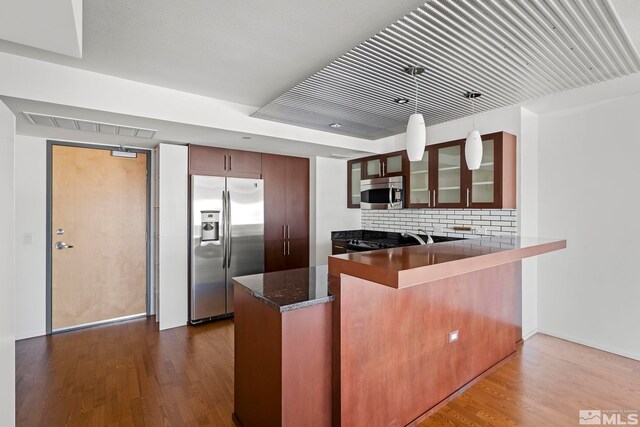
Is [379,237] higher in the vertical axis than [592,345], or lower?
higher

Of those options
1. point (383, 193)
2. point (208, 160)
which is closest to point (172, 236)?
point (208, 160)

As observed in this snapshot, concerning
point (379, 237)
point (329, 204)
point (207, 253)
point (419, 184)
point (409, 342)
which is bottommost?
point (409, 342)

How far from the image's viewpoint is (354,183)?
16.9 ft

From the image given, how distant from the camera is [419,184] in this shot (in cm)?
409

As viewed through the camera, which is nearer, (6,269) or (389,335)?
(6,269)

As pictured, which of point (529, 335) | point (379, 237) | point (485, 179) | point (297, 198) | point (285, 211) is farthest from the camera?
point (379, 237)

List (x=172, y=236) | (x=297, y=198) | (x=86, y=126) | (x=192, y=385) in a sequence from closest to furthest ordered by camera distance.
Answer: (x=192, y=385) → (x=86, y=126) → (x=172, y=236) → (x=297, y=198)

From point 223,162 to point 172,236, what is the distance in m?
1.14

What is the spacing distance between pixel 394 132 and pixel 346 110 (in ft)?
3.48

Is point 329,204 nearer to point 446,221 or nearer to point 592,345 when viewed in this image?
point 446,221

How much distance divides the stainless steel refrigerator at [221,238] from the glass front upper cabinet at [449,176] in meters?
2.37

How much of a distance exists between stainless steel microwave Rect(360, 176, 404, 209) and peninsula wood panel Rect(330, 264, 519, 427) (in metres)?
1.68

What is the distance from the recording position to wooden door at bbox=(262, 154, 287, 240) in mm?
4562

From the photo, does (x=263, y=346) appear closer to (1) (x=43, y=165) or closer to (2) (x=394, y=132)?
(2) (x=394, y=132)
